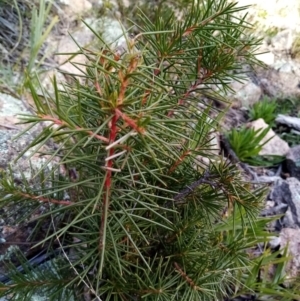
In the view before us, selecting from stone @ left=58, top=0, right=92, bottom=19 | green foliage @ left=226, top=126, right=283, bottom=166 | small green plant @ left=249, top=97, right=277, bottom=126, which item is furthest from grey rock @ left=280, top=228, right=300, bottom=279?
stone @ left=58, top=0, right=92, bottom=19

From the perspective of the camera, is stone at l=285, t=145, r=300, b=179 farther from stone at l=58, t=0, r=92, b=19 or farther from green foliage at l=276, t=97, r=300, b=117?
stone at l=58, t=0, r=92, b=19

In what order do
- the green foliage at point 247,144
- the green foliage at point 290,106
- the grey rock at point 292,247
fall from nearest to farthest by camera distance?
1. the grey rock at point 292,247
2. the green foliage at point 247,144
3. the green foliage at point 290,106

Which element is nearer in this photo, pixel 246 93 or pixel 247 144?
pixel 247 144

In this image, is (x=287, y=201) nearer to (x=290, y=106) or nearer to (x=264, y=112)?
(x=264, y=112)

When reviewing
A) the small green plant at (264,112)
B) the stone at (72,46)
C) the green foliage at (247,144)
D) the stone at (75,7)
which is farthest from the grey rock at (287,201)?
the stone at (75,7)

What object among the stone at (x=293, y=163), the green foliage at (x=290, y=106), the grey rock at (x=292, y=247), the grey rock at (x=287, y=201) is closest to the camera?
the grey rock at (x=292, y=247)

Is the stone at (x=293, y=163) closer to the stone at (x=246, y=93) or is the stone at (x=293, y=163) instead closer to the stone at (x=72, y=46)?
the stone at (x=246, y=93)

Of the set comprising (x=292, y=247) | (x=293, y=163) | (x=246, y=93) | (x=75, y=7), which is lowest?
(x=292, y=247)

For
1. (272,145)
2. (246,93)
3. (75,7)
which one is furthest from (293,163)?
(75,7)

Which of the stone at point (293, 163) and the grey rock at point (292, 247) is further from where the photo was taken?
the stone at point (293, 163)

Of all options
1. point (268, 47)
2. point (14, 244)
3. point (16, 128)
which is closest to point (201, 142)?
point (14, 244)
